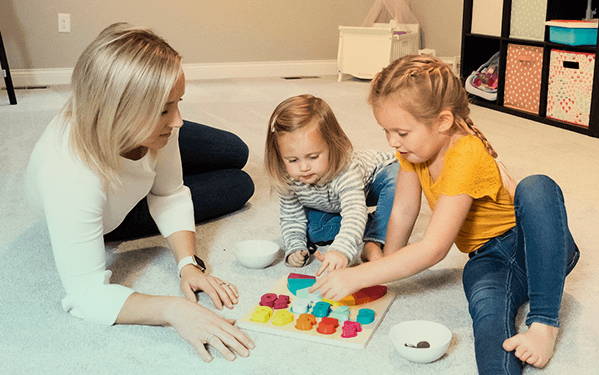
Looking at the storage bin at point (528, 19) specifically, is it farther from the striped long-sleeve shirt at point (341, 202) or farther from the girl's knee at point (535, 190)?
the girl's knee at point (535, 190)

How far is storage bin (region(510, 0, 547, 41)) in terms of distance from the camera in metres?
2.57

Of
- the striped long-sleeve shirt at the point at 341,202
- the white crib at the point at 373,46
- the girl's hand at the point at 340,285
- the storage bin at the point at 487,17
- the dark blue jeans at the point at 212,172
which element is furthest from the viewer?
the white crib at the point at 373,46

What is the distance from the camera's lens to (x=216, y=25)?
3803 millimetres

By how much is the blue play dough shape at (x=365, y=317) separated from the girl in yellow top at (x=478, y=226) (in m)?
0.06

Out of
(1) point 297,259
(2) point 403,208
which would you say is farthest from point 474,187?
(1) point 297,259

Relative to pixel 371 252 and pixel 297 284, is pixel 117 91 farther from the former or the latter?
pixel 371 252

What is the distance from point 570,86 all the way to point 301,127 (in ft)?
5.67

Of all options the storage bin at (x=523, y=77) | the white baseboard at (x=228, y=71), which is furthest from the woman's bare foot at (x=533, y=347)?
the white baseboard at (x=228, y=71)

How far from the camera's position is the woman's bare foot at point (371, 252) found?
4.02 ft

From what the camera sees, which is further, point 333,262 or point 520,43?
point 520,43

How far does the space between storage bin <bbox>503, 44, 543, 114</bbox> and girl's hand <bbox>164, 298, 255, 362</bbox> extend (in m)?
2.14

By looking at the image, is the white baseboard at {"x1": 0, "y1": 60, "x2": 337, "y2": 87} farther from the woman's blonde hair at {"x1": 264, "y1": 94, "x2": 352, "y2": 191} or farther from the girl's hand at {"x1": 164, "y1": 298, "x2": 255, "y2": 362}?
the girl's hand at {"x1": 164, "y1": 298, "x2": 255, "y2": 362}

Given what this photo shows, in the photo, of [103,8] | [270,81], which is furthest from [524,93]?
[103,8]

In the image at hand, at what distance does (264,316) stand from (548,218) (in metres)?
0.48
